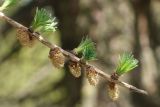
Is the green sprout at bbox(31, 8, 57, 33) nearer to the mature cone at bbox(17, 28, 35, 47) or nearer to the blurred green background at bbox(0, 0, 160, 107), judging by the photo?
the mature cone at bbox(17, 28, 35, 47)

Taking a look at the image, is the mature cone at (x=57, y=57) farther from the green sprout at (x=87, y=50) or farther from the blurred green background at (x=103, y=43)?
the blurred green background at (x=103, y=43)

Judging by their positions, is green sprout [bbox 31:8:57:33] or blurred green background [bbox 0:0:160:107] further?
blurred green background [bbox 0:0:160:107]

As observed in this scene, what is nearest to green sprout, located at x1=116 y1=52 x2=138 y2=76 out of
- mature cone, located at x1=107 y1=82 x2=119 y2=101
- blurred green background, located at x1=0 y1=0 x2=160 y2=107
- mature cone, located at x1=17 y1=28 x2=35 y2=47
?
mature cone, located at x1=107 y1=82 x2=119 y2=101

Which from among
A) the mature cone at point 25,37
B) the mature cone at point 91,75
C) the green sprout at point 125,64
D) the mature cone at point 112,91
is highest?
the mature cone at point 25,37

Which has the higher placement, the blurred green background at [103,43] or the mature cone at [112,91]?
the mature cone at [112,91]

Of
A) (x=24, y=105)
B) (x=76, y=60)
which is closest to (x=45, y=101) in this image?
(x=24, y=105)

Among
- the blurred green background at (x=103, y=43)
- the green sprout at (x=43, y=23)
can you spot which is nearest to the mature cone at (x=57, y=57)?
the green sprout at (x=43, y=23)
